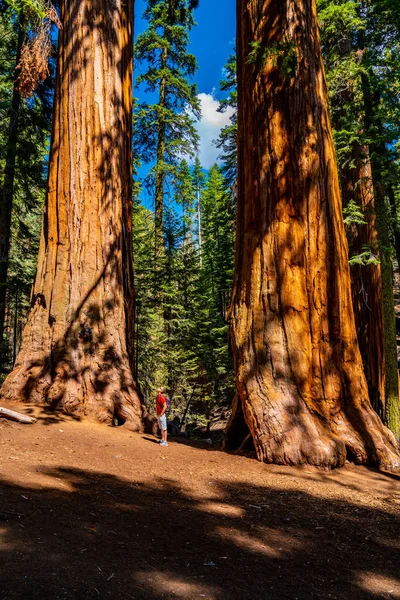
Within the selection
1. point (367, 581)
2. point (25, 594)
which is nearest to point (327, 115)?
point (367, 581)

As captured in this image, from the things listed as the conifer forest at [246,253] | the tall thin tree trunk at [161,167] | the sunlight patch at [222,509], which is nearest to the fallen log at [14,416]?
the conifer forest at [246,253]

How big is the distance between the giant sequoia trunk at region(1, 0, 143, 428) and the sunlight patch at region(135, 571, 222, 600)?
4.26 m

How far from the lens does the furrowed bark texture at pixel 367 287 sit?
12.8 m

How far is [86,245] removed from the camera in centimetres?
692

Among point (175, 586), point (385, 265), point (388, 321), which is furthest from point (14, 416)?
point (385, 265)

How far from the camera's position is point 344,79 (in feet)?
40.2

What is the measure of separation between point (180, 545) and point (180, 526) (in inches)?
15.0

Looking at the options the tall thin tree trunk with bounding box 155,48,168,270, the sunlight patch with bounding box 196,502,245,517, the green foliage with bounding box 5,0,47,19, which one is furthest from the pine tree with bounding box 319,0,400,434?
the sunlight patch with bounding box 196,502,245,517

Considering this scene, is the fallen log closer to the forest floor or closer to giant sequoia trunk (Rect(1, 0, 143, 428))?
the forest floor

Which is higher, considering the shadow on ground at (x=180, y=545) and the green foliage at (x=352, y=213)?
the green foliage at (x=352, y=213)

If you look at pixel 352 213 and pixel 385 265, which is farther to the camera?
pixel 385 265

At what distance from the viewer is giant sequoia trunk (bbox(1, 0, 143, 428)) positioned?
21.0 ft

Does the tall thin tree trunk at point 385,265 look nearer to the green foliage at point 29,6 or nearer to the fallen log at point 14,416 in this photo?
the green foliage at point 29,6

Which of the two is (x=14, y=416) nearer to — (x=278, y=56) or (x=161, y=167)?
(x=278, y=56)
